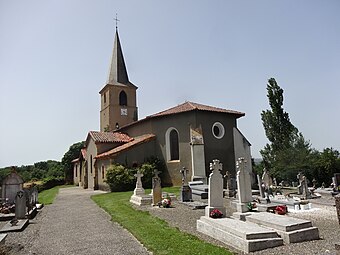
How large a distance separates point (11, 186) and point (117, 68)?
106ft

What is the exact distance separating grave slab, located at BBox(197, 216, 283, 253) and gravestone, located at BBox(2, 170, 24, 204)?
1238 centimetres

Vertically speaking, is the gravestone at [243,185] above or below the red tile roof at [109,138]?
below

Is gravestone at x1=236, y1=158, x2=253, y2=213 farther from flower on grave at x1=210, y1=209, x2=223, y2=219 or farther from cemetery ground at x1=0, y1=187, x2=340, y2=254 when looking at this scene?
cemetery ground at x1=0, y1=187, x2=340, y2=254

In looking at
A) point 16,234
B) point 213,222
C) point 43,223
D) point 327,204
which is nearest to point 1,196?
point 43,223

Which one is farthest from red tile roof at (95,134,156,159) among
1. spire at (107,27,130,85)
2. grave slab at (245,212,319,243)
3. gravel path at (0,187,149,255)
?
grave slab at (245,212,319,243)

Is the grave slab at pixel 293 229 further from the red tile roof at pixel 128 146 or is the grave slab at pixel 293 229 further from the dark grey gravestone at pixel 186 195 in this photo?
the red tile roof at pixel 128 146

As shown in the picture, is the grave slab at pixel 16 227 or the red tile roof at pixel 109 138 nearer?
the grave slab at pixel 16 227

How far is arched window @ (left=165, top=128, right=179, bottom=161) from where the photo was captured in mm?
27172

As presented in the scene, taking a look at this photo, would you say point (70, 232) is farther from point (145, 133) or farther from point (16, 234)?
point (145, 133)

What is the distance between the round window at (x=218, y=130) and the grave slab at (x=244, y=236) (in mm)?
19083

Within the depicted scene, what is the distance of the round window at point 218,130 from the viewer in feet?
87.8

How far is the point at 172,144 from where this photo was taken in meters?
27.5

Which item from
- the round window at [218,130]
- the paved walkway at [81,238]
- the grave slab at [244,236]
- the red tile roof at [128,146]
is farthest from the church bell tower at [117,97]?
the grave slab at [244,236]

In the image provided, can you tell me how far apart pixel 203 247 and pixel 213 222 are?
1.68 meters
